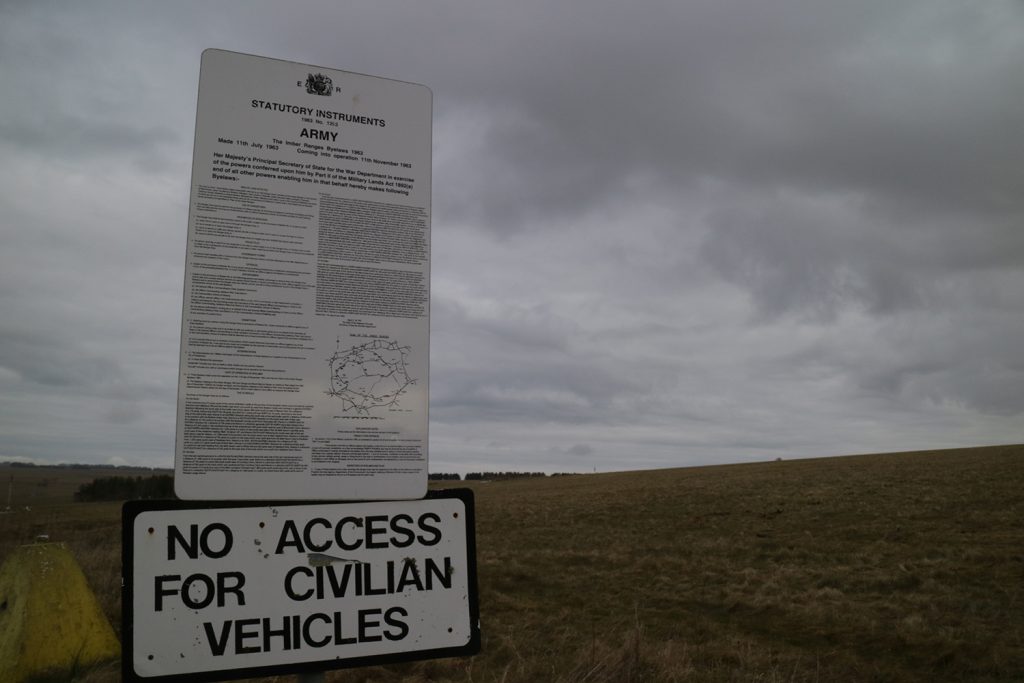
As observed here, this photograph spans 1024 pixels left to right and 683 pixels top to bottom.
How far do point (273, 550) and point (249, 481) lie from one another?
0.25 metres

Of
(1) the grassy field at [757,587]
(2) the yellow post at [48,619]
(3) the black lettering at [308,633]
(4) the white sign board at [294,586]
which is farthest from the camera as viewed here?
(1) the grassy field at [757,587]

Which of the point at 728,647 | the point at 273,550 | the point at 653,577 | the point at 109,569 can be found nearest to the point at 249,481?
the point at 273,550

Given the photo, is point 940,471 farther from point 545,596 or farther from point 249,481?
point 249,481

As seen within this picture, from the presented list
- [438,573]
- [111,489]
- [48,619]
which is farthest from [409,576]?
[111,489]

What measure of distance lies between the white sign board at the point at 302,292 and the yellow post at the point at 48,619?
573 centimetres

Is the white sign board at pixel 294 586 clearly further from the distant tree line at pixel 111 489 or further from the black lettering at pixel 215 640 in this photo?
the distant tree line at pixel 111 489

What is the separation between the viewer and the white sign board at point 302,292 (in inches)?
87.6

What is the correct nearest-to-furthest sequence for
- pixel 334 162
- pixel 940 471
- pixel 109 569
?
pixel 334 162 → pixel 109 569 → pixel 940 471

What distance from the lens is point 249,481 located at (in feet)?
7.32

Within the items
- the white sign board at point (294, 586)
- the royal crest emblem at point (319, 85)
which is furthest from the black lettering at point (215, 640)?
the royal crest emblem at point (319, 85)

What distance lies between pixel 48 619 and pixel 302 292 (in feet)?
20.6

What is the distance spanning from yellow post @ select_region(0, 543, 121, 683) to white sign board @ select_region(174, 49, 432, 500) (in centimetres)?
573

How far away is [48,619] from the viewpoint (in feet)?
21.7

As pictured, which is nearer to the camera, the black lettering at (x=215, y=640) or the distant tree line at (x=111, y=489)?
the black lettering at (x=215, y=640)
